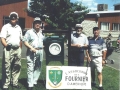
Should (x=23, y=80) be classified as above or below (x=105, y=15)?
below

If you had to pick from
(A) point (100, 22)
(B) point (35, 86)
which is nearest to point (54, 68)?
(B) point (35, 86)

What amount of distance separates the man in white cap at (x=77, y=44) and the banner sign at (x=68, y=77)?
0.57 meters

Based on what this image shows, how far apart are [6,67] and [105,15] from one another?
26320 mm

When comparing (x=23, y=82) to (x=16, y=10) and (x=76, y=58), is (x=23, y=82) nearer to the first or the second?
(x=76, y=58)

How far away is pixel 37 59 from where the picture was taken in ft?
20.5

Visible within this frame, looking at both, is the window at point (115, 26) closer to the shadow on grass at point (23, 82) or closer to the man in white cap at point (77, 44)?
the shadow on grass at point (23, 82)

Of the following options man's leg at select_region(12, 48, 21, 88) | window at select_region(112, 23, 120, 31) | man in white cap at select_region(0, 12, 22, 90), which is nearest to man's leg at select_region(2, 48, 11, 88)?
man in white cap at select_region(0, 12, 22, 90)

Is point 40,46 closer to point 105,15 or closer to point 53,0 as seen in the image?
point 53,0

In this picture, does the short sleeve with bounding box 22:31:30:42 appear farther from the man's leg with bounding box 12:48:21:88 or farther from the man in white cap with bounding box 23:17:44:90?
the man's leg with bounding box 12:48:21:88

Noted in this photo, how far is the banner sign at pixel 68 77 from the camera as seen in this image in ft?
19.1

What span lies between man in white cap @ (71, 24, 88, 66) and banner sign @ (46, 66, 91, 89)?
0.57 m

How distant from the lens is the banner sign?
5.82 metres

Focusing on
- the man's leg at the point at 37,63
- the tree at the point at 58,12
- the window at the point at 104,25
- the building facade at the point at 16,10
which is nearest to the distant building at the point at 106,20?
the window at the point at 104,25

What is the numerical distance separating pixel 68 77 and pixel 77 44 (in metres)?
0.88
